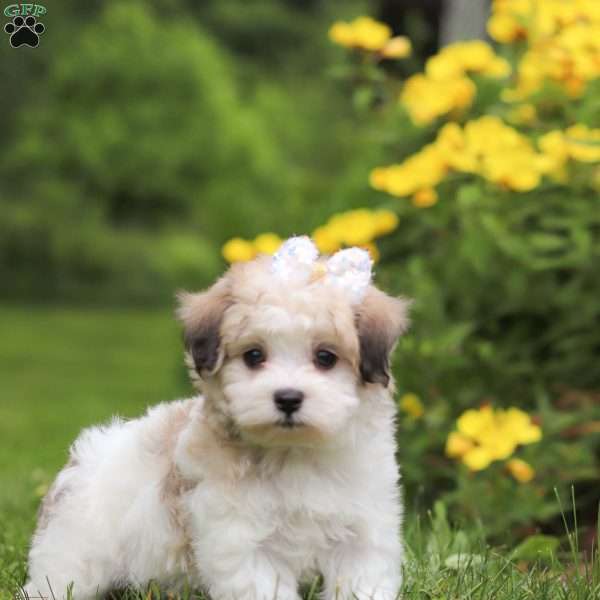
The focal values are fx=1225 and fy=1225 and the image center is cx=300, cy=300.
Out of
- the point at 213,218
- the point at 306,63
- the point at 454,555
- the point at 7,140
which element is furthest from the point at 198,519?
the point at 306,63

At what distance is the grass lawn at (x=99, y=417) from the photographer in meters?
3.78

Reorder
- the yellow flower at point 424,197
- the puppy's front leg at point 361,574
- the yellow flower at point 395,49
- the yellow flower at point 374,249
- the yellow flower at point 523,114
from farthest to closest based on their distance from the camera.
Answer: the yellow flower at point 395,49 → the yellow flower at point 523,114 → the yellow flower at point 374,249 → the yellow flower at point 424,197 → the puppy's front leg at point 361,574

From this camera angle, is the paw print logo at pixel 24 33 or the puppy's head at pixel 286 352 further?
the paw print logo at pixel 24 33

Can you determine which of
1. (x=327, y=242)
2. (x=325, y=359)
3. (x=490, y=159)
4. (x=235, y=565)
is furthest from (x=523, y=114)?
(x=235, y=565)

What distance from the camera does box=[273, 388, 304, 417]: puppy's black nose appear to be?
3.21 m

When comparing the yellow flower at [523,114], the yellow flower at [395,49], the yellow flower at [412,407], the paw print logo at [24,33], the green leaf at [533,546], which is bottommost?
the green leaf at [533,546]

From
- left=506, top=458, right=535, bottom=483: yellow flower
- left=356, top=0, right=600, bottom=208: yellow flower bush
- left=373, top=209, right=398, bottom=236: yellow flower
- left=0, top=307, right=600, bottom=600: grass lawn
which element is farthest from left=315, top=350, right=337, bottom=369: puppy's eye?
left=373, top=209, right=398, bottom=236: yellow flower

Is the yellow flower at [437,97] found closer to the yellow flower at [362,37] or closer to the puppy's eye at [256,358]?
the yellow flower at [362,37]

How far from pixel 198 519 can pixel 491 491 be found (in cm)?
221

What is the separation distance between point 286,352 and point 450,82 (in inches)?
132

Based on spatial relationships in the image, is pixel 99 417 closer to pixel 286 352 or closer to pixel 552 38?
pixel 552 38

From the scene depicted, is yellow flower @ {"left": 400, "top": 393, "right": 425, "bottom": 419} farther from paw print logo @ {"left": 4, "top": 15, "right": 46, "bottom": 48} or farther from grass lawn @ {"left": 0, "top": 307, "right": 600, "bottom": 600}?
paw print logo @ {"left": 4, "top": 15, "right": 46, "bottom": 48}

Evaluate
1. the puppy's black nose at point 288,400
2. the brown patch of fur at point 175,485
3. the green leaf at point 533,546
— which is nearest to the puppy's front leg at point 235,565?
the brown patch of fur at point 175,485

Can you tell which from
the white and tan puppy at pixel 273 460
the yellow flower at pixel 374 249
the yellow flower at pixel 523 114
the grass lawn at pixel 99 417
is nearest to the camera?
the white and tan puppy at pixel 273 460
